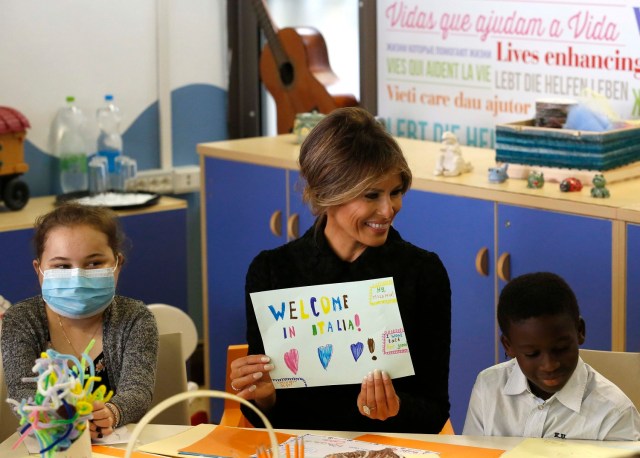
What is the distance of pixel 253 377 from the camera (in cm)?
203

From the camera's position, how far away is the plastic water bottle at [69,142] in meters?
4.37

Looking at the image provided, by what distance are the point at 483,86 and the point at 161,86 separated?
151cm

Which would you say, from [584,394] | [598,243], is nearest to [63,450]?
[584,394]

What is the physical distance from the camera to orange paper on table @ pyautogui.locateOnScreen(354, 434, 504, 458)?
187 cm

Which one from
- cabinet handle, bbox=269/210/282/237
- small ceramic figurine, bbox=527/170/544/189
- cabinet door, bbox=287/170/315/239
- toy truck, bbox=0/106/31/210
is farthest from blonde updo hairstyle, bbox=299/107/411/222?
toy truck, bbox=0/106/31/210

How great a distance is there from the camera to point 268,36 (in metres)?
4.43

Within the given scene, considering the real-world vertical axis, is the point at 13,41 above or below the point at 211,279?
above

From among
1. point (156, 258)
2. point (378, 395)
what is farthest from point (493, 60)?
point (378, 395)

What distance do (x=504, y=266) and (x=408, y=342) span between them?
0.95 metres

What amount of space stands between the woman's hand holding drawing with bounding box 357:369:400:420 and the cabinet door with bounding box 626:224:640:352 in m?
1.05

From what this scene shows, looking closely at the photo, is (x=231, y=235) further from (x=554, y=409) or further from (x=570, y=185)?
(x=554, y=409)

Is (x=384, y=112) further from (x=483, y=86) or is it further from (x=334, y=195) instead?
(x=334, y=195)

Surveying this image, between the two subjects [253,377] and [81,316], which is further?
[81,316]

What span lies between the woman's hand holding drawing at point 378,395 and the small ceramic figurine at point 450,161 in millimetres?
1407
